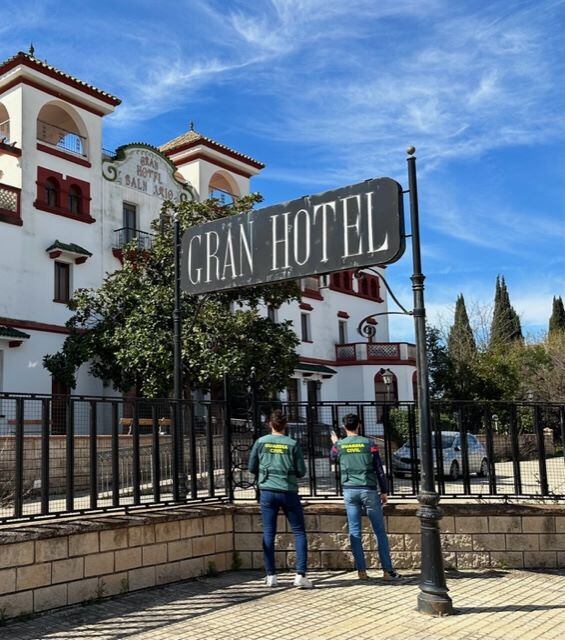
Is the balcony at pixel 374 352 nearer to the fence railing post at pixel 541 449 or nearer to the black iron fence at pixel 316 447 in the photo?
the black iron fence at pixel 316 447

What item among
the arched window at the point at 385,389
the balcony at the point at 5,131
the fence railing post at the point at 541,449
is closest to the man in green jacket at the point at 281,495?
the fence railing post at the point at 541,449

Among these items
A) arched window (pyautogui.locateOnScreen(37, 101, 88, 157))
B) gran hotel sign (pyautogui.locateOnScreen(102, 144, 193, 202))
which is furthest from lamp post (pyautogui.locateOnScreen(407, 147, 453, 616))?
gran hotel sign (pyautogui.locateOnScreen(102, 144, 193, 202))

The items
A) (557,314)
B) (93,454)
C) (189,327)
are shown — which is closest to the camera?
(93,454)

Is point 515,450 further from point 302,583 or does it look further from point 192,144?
point 192,144

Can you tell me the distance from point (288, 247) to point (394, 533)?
357 centimetres

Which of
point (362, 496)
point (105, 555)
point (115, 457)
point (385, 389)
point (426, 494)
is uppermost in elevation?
point (385, 389)

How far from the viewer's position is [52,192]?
73.8 ft

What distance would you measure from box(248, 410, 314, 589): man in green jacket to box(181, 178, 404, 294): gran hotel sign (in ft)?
6.23

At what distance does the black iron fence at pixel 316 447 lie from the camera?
7414 mm

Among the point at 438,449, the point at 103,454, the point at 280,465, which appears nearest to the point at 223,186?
the point at 438,449

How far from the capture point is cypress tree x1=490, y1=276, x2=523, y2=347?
150 ft

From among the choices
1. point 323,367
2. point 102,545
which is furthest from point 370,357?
point 102,545

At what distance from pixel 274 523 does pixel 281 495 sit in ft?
1.11

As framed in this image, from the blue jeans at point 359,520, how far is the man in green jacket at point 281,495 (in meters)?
0.56
